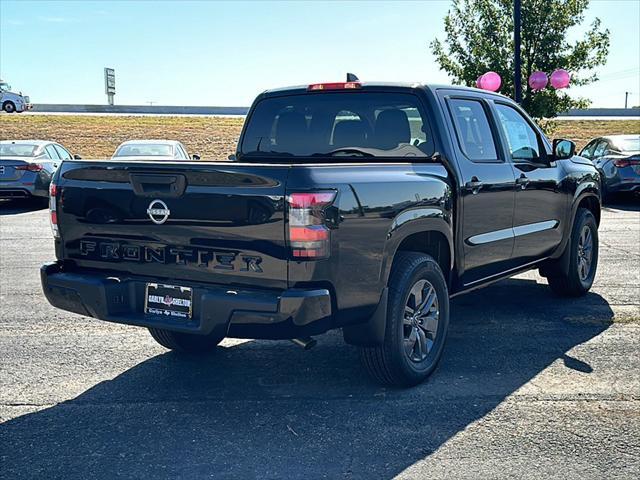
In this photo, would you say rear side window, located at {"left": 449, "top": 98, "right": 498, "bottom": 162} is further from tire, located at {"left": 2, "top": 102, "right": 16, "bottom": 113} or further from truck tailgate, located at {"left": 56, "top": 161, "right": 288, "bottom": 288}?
tire, located at {"left": 2, "top": 102, "right": 16, "bottom": 113}

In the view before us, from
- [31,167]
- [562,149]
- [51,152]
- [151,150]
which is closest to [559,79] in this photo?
[151,150]

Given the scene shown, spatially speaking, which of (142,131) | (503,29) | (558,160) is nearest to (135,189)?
(558,160)

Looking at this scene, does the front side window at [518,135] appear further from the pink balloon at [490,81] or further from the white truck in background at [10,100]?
the white truck in background at [10,100]

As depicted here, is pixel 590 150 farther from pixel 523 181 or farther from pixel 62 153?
pixel 523 181

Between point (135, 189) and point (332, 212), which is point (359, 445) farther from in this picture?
point (135, 189)

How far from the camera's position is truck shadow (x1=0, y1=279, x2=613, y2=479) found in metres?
3.59

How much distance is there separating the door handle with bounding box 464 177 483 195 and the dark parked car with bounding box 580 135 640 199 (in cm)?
1103

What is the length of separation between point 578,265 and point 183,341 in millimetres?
3885

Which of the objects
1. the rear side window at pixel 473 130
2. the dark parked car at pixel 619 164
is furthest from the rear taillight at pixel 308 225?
the dark parked car at pixel 619 164

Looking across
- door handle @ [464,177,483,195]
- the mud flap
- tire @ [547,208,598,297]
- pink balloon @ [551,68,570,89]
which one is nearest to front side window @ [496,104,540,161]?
door handle @ [464,177,483,195]

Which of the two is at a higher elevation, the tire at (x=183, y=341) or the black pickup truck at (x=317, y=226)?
the black pickup truck at (x=317, y=226)

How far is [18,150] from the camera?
15648 mm

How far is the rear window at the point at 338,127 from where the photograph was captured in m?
Result: 5.13

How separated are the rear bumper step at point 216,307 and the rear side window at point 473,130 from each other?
80.1 inches
